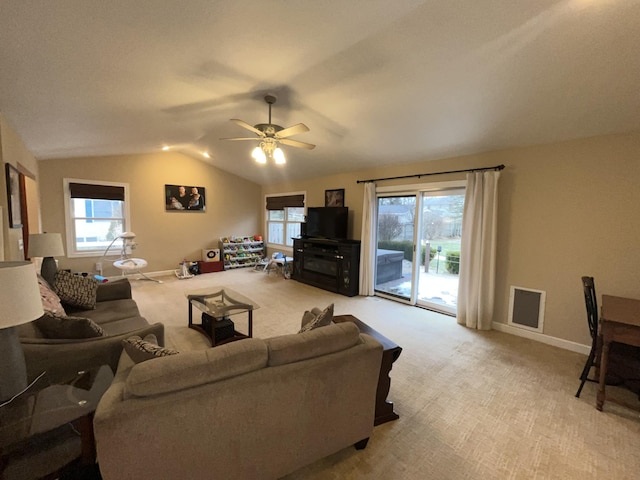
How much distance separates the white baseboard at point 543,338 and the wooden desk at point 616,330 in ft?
3.24

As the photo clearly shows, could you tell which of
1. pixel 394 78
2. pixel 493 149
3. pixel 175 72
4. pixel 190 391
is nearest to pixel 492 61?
pixel 394 78

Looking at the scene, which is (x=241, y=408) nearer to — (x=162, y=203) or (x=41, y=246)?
(x=41, y=246)

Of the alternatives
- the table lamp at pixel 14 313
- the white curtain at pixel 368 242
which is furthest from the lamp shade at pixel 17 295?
the white curtain at pixel 368 242

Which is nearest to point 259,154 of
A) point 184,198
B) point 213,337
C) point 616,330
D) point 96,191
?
point 213,337

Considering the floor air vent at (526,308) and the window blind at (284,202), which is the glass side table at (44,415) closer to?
the floor air vent at (526,308)

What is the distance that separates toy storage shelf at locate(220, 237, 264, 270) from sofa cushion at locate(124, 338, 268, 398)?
6040mm

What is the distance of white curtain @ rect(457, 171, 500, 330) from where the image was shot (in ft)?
11.3

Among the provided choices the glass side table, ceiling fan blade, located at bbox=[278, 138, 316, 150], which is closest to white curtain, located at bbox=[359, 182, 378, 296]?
ceiling fan blade, located at bbox=[278, 138, 316, 150]

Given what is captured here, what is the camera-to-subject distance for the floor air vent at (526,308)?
3.27m

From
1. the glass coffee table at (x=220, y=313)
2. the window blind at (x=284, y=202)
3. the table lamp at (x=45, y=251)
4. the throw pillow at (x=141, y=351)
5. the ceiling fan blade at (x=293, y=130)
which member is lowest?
the glass coffee table at (x=220, y=313)

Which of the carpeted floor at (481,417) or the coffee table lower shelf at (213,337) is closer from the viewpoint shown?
the carpeted floor at (481,417)

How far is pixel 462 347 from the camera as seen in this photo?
3.11 m

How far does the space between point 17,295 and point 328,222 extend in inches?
179

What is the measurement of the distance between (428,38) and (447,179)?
234cm
